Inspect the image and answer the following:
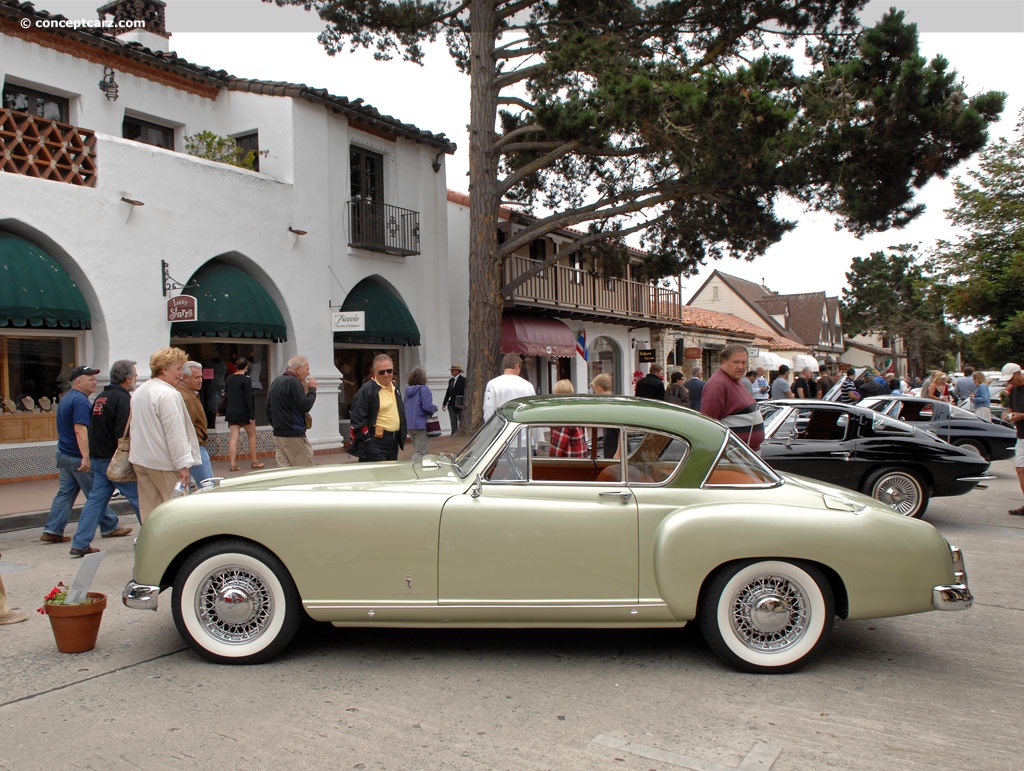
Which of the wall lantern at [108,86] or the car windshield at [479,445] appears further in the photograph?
the wall lantern at [108,86]

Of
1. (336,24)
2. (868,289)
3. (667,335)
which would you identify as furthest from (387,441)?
(868,289)

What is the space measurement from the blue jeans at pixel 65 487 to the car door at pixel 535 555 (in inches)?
193

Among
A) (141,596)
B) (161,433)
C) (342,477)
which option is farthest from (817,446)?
(141,596)

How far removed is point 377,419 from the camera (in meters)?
8.13

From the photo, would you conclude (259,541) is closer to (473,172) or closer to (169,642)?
(169,642)

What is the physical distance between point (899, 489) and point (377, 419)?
5732 millimetres

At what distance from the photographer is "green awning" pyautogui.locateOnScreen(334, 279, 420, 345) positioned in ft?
56.8

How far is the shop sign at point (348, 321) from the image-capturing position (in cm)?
1588

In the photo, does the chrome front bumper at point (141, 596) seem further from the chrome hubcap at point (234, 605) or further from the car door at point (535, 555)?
the car door at point (535, 555)

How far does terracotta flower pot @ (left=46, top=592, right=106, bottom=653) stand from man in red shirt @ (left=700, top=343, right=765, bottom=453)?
14.9 feet

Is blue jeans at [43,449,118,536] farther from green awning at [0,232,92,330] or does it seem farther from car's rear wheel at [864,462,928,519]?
car's rear wheel at [864,462,928,519]

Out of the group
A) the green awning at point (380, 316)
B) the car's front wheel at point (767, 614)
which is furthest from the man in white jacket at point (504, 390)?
the green awning at point (380, 316)

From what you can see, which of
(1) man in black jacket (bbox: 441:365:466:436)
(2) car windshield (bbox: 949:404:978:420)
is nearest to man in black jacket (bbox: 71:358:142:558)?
(1) man in black jacket (bbox: 441:365:466:436)

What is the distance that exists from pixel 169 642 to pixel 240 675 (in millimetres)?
832
